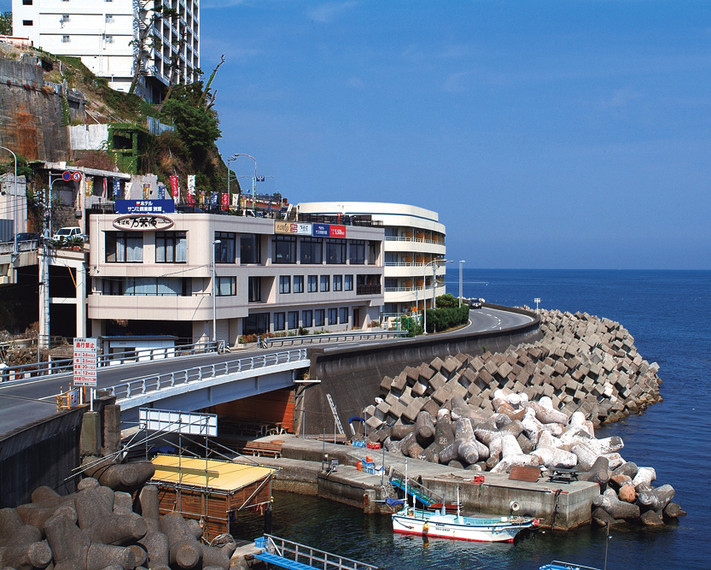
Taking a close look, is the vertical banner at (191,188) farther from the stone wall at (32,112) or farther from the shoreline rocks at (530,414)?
the shoreline rocks at (530,414)

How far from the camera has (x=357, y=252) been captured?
7194 cm

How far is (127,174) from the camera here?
68.2 m

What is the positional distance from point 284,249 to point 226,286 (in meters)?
8.72

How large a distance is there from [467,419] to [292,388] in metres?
10.2

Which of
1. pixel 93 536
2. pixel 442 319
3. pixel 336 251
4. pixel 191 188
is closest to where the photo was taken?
pixel 93 536

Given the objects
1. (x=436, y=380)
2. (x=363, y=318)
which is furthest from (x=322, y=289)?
(x=436, y=380)

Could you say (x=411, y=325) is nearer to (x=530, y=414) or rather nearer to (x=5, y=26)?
(x=530, y=414)

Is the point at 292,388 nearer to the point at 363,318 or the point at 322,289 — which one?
the point at 322,289

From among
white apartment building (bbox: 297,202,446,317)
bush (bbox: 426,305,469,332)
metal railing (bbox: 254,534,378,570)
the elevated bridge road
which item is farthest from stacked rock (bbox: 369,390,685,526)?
white apartment building (bbox: 297,202,446,317)

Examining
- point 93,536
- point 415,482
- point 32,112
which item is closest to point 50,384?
point 93,536

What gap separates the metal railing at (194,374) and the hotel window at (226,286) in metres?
8.50

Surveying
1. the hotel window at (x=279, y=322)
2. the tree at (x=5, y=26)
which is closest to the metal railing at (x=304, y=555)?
the hotel window at (x=279, y=322)

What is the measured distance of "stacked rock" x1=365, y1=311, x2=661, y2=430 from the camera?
4766cm

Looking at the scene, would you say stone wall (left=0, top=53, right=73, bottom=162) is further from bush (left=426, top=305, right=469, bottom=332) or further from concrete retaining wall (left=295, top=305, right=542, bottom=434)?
bush (left=426, top=305, right=469, bottom=332)
